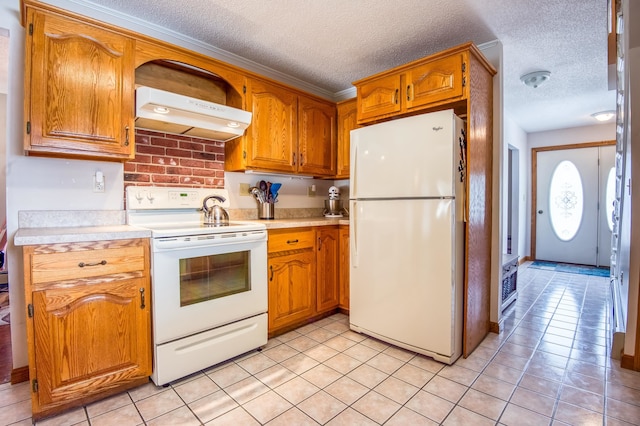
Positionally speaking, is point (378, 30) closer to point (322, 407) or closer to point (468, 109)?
point (468, 109)

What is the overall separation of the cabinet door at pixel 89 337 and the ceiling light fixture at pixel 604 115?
5.84 metres

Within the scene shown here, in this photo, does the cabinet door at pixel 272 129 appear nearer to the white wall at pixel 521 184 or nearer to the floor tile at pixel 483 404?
the floor tile at pixel 483 404

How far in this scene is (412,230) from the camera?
2238 millimetres

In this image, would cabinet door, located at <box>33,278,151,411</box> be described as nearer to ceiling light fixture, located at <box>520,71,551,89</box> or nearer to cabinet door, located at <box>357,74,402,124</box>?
cabinet door, located at <box>357,74,402,124</box>

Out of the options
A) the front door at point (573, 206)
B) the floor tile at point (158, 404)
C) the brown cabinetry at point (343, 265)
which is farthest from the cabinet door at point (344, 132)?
the front door at point (573, 206)

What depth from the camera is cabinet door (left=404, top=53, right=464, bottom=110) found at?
7.09 ft

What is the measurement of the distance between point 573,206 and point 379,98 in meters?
4.80

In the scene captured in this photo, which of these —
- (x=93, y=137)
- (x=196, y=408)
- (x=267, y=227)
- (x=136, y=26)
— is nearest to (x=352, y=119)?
(x=267, y=227)

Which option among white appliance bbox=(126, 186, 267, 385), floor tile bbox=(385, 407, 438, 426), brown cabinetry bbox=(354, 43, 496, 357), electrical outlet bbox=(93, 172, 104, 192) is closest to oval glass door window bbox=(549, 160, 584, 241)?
brown cabinetry bbox=(354, 43, 496, 357)

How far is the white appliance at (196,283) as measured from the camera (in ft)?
6.04

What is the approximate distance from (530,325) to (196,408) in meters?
2.76

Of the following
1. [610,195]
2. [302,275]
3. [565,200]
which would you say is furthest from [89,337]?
[610,195]

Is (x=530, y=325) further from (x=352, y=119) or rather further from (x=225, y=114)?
(x=225, y=114)

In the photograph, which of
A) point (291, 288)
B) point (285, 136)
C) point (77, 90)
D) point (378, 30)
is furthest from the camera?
point (285, 136)
